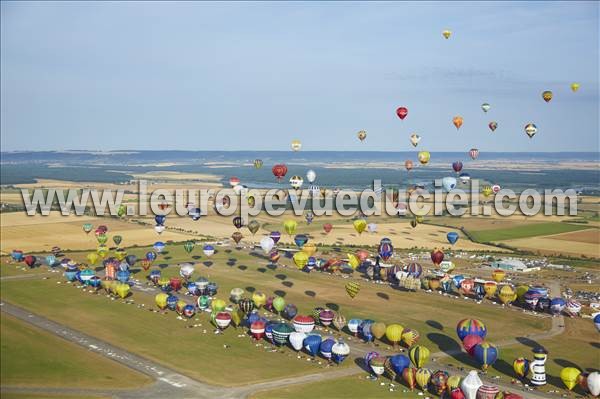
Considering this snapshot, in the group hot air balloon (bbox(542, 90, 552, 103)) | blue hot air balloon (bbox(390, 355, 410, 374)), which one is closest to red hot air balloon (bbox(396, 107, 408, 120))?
hot air balloon (bbox(542, 90, 552, 103))

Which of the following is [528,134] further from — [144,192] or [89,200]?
[144,192]

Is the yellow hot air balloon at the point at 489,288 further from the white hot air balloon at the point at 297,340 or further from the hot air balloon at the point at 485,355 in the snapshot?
the white hot air balloon at the point at 297,340

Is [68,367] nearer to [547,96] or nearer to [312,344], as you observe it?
[312,344]

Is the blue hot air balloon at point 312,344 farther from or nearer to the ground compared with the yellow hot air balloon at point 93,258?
nearer to the ground

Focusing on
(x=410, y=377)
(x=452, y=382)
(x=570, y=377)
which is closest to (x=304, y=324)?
(x=410, y=377)

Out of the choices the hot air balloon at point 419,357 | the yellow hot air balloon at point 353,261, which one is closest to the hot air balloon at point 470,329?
the hot air balloon at point 419,357

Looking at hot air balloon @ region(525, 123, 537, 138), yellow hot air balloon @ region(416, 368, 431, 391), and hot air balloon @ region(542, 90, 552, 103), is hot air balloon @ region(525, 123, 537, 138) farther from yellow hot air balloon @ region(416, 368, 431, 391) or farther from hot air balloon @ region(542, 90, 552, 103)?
yellow hot air balloon @ region(416, 368, 431, 391)
